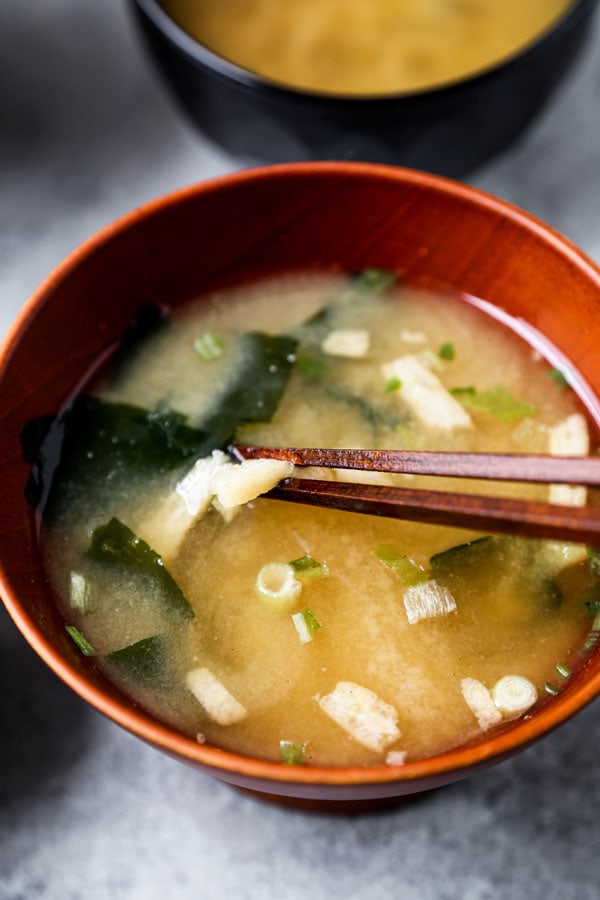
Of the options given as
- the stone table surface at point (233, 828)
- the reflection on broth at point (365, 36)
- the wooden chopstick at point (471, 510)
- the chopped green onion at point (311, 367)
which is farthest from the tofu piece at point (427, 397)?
the reflection on broth at point (365, 36)

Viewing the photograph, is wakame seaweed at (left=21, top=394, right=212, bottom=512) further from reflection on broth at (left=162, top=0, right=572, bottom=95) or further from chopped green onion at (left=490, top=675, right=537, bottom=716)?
reflection on broth at (left=162, top=0, right=572, bottom=95)

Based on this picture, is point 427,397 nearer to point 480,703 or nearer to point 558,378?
point 558,378

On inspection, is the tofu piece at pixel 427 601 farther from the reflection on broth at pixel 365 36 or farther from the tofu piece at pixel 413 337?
the reflection on broth at pixel 365 36

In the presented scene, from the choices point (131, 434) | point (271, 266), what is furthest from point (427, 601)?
point (271, 266)

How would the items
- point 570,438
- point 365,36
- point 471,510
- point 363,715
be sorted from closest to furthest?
point 471,510 < point 363,715 < point 570,438 < point 365,36

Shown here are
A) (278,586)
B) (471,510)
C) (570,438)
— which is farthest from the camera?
(570,438)

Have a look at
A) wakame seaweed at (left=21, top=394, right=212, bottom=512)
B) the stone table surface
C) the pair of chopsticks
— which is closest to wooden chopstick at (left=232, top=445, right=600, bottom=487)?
the pair of chopsticks
